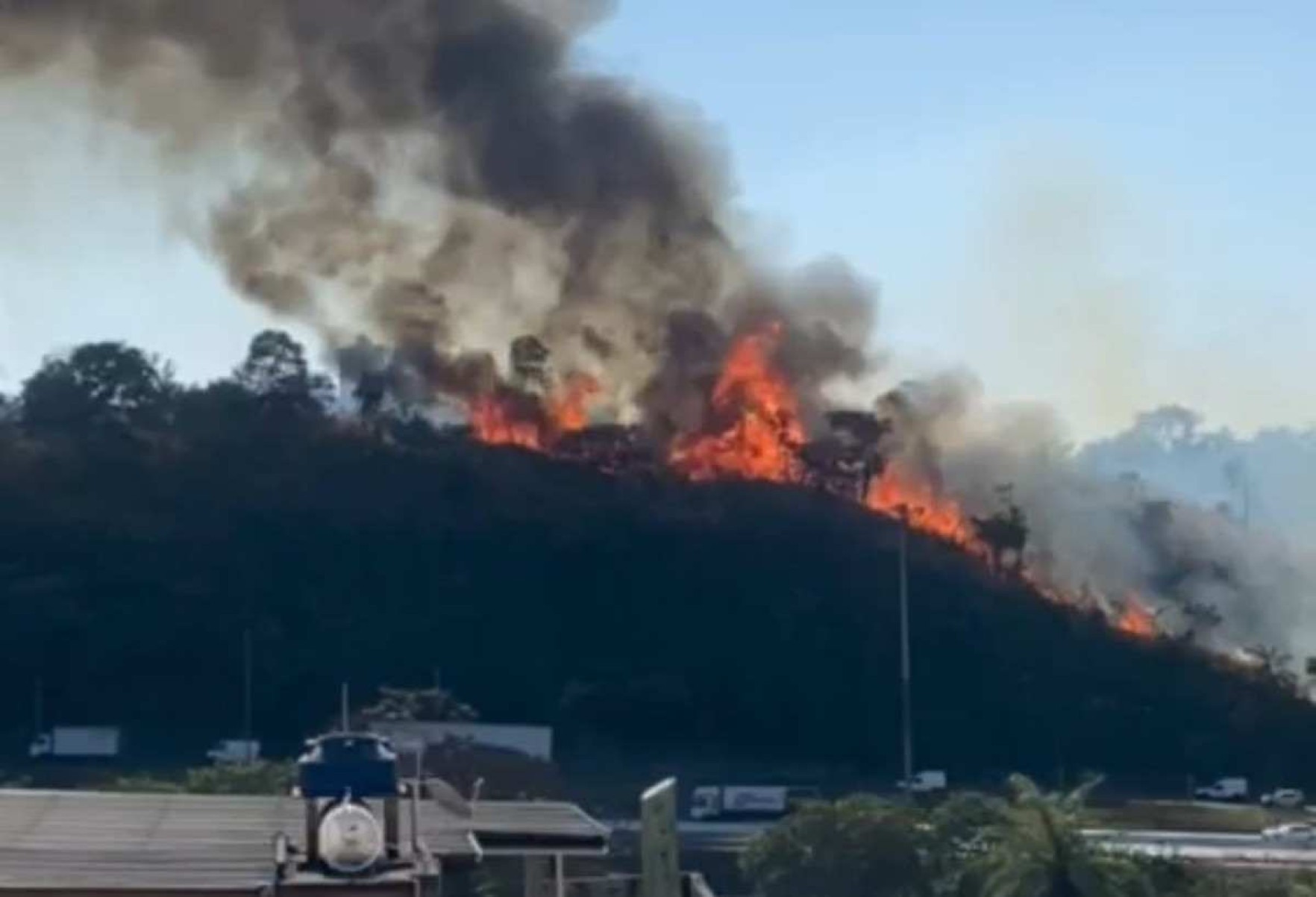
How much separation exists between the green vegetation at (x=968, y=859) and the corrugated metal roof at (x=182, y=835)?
22880 millimetres

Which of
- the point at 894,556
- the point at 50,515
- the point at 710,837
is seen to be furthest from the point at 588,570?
the point at 710,837

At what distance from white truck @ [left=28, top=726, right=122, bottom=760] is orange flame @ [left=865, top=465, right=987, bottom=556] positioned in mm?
32924

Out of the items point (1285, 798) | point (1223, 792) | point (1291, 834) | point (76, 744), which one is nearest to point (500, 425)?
point (76, 744)

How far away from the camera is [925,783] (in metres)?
71.8

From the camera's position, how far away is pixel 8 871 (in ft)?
31.9

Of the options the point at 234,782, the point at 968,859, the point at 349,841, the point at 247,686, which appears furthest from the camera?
the point at 247,686

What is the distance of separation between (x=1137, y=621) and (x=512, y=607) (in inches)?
1090

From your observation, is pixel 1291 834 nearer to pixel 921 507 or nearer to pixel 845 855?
pixel 845 855

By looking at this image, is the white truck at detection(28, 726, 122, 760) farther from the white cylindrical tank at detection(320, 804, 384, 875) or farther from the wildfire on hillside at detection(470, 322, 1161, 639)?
the white cylindrical tank at detection(320, 804, 384, 875)

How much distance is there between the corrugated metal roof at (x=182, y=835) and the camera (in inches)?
378

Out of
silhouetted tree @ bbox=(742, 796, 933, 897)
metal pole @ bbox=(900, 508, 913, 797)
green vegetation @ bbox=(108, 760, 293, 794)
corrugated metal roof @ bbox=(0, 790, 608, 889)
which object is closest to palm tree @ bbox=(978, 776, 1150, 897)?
silhouetted tree @ bbox=(742, 796, 933, 897)

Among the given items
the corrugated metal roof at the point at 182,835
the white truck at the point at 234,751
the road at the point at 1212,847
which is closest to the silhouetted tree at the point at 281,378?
the white truck at the point at 234,751

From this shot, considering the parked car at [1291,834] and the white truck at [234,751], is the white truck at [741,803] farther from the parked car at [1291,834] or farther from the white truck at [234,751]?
the parked car at [1291,834]

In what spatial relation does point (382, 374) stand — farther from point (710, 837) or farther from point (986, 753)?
point (710, 837)
